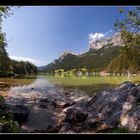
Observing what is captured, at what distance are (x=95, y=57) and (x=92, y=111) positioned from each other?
7.23 feet

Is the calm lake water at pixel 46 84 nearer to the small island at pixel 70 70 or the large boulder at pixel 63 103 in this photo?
the small island at pixel 70 70

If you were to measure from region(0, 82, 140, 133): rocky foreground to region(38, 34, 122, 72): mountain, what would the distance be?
3.74 ft

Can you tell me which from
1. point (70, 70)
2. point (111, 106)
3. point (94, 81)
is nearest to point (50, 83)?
point (70, 70)

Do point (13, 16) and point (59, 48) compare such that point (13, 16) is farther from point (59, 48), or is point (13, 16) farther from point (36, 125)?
point (36, 125)

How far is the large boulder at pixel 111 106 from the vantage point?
307 inches

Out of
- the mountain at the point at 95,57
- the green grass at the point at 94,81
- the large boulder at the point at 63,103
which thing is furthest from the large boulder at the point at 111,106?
the mountain at the point at 95,57

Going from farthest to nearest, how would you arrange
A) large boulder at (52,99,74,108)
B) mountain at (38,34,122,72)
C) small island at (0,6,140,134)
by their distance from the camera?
1. large boulder at (52,99,74,108)
2. mountain at (38,34,122,72)
3. small island at (0,6,140,134)

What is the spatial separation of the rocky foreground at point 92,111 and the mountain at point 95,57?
3.74ft

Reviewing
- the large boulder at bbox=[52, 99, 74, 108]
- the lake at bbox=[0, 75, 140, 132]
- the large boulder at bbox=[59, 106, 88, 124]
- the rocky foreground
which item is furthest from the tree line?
the large boulder at bbox=[52, 99, 74, 108]

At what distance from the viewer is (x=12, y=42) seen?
6.14 metres

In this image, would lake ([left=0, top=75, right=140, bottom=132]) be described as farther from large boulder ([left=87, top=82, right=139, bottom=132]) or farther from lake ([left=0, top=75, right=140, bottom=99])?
large boulder ([left=87, top=82, right=139, bottom=132])

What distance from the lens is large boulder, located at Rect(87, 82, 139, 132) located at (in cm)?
779

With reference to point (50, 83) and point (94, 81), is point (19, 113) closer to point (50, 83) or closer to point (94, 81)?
point (50, 83)
